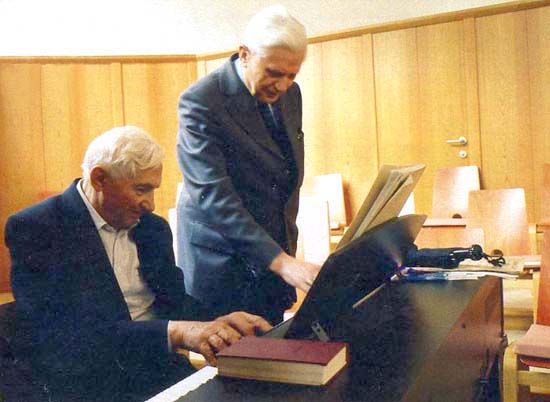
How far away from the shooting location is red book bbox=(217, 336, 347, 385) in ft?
2.77

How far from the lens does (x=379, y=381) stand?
0.87 m

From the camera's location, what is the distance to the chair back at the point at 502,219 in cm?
385

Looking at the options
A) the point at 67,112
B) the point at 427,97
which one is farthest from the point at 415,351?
the point at 67,112

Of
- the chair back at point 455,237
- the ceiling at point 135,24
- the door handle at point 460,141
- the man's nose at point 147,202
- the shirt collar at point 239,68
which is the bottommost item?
the chair back at point 455,237

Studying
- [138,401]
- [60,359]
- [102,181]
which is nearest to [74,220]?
[102,181]

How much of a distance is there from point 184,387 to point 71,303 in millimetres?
634

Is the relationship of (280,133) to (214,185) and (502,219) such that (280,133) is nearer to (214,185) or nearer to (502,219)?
(214,185)

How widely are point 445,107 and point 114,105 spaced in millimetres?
3223

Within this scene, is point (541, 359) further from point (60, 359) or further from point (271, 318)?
point (60, 359)

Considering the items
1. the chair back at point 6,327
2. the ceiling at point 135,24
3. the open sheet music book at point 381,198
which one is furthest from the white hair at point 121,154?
the ceiling at point 135,24

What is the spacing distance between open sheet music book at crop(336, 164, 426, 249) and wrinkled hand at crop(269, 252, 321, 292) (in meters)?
0.14

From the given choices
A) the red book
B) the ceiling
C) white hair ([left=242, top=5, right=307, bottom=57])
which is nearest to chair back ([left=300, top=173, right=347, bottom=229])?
the ceiling

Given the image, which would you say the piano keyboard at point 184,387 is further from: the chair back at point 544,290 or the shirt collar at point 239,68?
the chair back at point 544,290

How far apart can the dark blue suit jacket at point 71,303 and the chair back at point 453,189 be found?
4086mm
